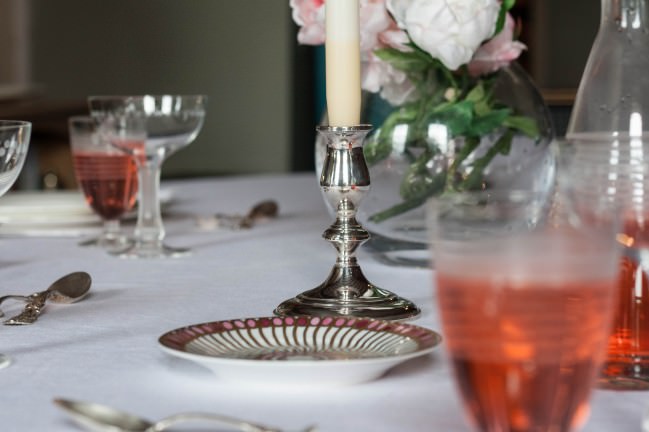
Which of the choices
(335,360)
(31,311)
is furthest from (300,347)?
(31,311)

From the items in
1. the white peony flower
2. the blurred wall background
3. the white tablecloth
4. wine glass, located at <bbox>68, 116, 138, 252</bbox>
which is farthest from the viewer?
the blurred wall background

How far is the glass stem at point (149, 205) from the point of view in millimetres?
1202

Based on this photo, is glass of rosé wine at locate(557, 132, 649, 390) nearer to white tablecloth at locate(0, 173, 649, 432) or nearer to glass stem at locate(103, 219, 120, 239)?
white tablecloth at locate(0, 173, 649, 432)

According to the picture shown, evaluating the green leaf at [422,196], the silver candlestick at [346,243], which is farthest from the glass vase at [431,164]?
the silver candlestick at [346,243]

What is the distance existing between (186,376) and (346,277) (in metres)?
0.22

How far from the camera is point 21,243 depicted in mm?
1263

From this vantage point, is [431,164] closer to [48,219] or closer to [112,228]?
[112,228]

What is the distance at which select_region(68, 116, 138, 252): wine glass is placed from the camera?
4.20 ft

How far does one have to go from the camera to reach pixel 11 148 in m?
0.81

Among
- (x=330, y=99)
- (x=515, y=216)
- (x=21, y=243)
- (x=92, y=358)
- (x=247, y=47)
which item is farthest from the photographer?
(x=247, y=47)

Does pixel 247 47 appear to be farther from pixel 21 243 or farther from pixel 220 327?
pixel 220 327

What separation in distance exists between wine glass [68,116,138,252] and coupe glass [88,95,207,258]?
7cm

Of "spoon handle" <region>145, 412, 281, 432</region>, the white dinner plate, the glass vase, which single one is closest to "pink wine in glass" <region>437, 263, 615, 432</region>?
"spoon handle" <region>145, 412, 281, 432</region>

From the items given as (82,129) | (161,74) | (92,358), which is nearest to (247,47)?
(161,74)
